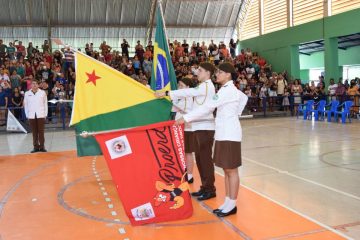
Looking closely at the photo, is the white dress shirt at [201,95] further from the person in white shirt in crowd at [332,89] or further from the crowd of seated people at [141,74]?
the person in white shirt in crowd at [332,89]

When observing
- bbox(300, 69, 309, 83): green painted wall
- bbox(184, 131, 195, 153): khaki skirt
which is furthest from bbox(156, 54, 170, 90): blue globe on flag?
bbox(300, 69, 309, 83): green painted wall

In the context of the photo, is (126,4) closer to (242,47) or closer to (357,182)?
(242,47)

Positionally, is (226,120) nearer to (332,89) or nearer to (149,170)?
(149,170)

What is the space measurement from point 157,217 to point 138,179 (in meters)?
0.50

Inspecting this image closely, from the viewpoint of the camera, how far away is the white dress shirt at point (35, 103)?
9633 mm

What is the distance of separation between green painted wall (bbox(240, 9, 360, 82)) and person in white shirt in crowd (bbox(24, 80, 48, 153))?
45.2ft

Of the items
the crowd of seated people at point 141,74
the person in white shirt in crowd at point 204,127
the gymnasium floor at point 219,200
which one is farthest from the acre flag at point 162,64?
the crowd of seated people at point 141,74

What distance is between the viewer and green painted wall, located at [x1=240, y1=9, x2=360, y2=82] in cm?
1756

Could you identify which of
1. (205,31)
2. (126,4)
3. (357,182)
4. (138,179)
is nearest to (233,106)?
(138,179)

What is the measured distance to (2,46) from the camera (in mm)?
18125

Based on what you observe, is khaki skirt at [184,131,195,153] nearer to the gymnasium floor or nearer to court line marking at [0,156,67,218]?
the gymnasium floor

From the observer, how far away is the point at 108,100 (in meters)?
A: 5.01

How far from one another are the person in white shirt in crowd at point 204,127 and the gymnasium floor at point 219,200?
25 cm

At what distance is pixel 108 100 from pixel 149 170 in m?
1.19
